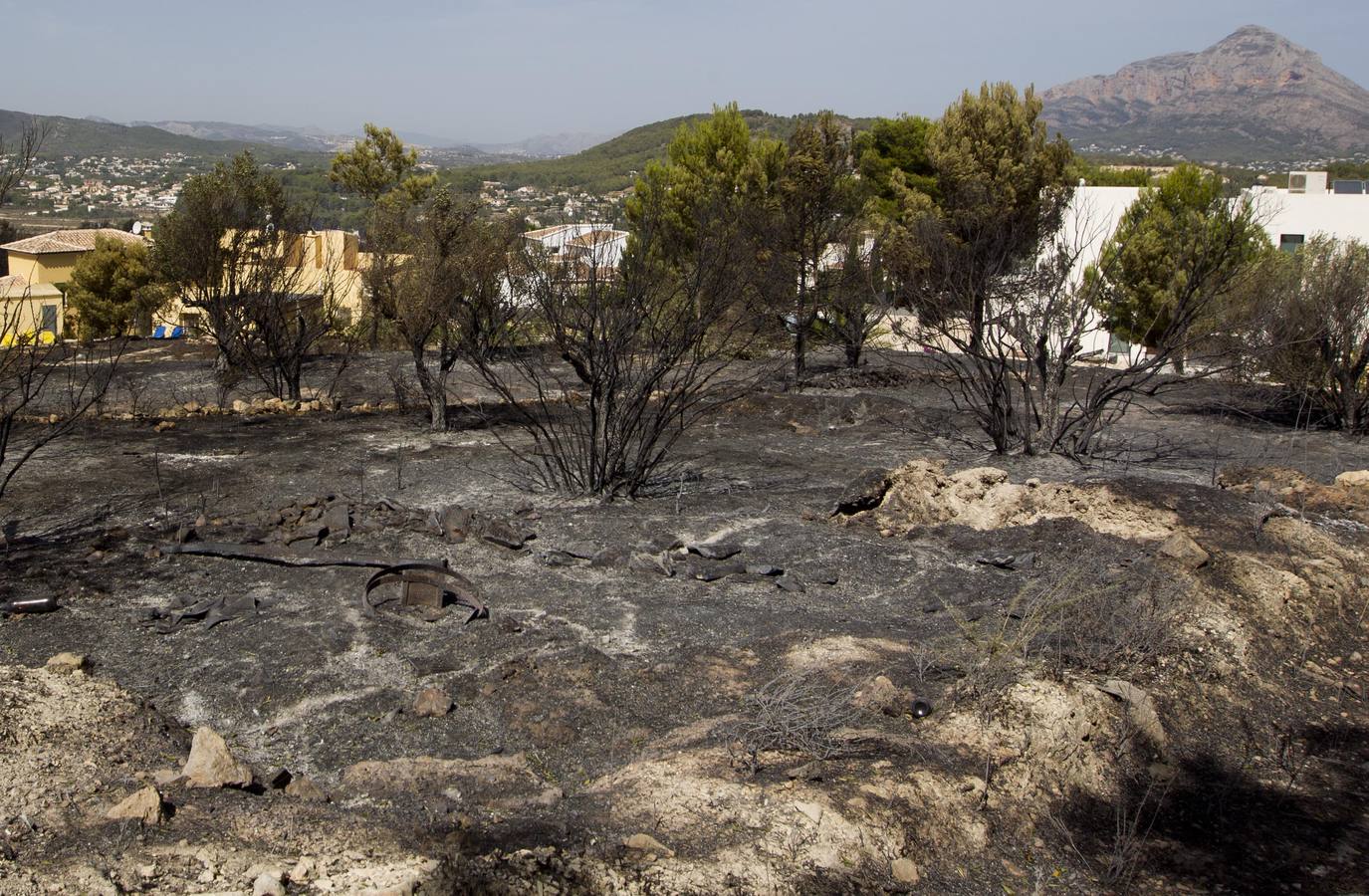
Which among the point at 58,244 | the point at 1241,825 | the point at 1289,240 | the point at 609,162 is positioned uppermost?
the point at 609,162

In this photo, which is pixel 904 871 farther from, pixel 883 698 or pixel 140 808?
pixel 140 808

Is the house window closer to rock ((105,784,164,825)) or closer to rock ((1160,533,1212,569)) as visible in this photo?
rock ((1160,533,1212,569))

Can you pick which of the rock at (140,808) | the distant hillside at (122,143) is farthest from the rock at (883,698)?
the distant hillside at (122,143)

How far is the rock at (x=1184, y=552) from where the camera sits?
756 cm

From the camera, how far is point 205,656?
6.19 meters

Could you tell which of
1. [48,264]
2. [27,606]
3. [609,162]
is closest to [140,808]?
[27,606]

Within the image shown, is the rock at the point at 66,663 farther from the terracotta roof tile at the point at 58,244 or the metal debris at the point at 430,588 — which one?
the terracotta roof tile at the point at 58,244

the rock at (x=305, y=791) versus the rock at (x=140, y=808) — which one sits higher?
the rock at (x=140, y=808)

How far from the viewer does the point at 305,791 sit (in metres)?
4.61

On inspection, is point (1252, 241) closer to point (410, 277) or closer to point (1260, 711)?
point (410, 277)

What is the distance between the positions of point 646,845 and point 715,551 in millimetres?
4312

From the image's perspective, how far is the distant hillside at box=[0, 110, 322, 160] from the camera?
489 feet

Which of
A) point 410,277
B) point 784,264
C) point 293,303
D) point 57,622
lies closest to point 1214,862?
point 57,622

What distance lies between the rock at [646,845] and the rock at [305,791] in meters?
1.40
